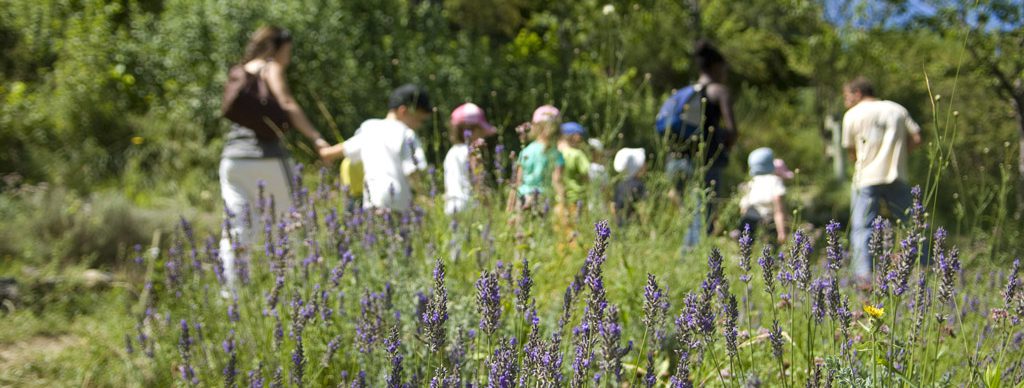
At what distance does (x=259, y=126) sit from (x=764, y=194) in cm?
322

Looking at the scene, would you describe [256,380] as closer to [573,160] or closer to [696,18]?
[573,160]

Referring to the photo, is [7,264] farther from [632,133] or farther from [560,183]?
[632,133]

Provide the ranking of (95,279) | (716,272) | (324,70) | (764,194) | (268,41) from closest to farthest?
(716,272) < (268,41) < (95,279) < (764,194) < (324,70)

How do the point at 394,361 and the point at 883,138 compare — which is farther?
the point at 883,138

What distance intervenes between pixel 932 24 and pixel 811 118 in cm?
998

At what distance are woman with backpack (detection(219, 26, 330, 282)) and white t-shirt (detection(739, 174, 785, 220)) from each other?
289cm

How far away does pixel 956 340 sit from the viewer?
9.04ft

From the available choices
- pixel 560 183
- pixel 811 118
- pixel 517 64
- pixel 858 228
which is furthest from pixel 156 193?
pixel 811 118

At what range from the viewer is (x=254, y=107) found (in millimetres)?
4180

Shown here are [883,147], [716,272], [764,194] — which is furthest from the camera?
[764,194]

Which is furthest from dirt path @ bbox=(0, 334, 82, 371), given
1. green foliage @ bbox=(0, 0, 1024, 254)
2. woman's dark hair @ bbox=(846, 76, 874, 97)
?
woman's dark hair @ bbox=(846, 76, 874, 97)

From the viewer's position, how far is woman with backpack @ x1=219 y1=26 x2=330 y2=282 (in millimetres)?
4184

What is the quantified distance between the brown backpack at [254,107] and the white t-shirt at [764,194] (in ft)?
9.82

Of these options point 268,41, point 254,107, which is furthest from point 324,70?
point 254,107
